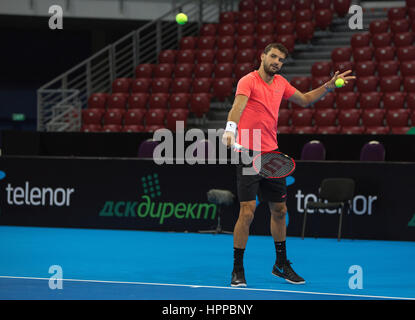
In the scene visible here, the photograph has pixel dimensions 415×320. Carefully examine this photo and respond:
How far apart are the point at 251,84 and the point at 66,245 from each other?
3703 millimetres

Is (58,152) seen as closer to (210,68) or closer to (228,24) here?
(210,68)

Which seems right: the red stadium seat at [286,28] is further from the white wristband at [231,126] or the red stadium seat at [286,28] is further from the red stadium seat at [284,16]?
the white wristband at [231,126]

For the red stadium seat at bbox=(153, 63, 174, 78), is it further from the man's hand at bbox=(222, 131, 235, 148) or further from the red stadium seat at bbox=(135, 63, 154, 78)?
the man's hand at bbox=(222, 131, 235, 148)

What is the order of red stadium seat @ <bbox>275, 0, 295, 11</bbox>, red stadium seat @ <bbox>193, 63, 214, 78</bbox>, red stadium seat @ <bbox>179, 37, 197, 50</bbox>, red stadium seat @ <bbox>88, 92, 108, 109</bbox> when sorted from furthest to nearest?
red stadium seat @ <bbox>275, 0, 295, 11</bbox> → red stadium seat @ <bbox>179, 37, 197, 50</bbox> → red stadium seat @ <bbox>193, 63, 214, 78</bbox> → red stadium seat @ <bbox>88, 92, 108, 109</bbox>

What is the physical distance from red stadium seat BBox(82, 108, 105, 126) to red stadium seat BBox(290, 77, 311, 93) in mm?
4059

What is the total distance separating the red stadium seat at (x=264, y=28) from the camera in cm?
1599

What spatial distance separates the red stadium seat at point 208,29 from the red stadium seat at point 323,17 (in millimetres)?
2397

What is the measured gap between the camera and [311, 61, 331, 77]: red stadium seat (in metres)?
14.4

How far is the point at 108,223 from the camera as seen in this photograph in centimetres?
1018

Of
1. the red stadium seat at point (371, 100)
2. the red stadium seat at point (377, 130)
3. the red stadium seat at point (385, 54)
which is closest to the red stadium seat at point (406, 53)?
the red stadium seat at point (385, 54)

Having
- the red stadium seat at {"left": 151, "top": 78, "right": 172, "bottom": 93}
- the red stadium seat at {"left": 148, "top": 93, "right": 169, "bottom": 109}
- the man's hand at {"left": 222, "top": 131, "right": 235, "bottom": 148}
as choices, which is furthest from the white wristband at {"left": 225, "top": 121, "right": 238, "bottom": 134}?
the red stadium seat at {"left": 151, "top": 78, "right": 172, "bottom": 93}

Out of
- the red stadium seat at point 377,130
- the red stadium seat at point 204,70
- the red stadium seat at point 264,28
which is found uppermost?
the red stadium seat at point 264,28

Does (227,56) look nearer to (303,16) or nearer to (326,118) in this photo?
(303,16)

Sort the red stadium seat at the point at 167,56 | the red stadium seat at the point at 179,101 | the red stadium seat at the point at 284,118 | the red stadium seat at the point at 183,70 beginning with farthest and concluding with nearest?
the red stadium seat at the point at 167,56, the red stadium seat at the point at 183,70, the red stadium seat at the point at 179,101, the red stadium seat at the point at 284,118
